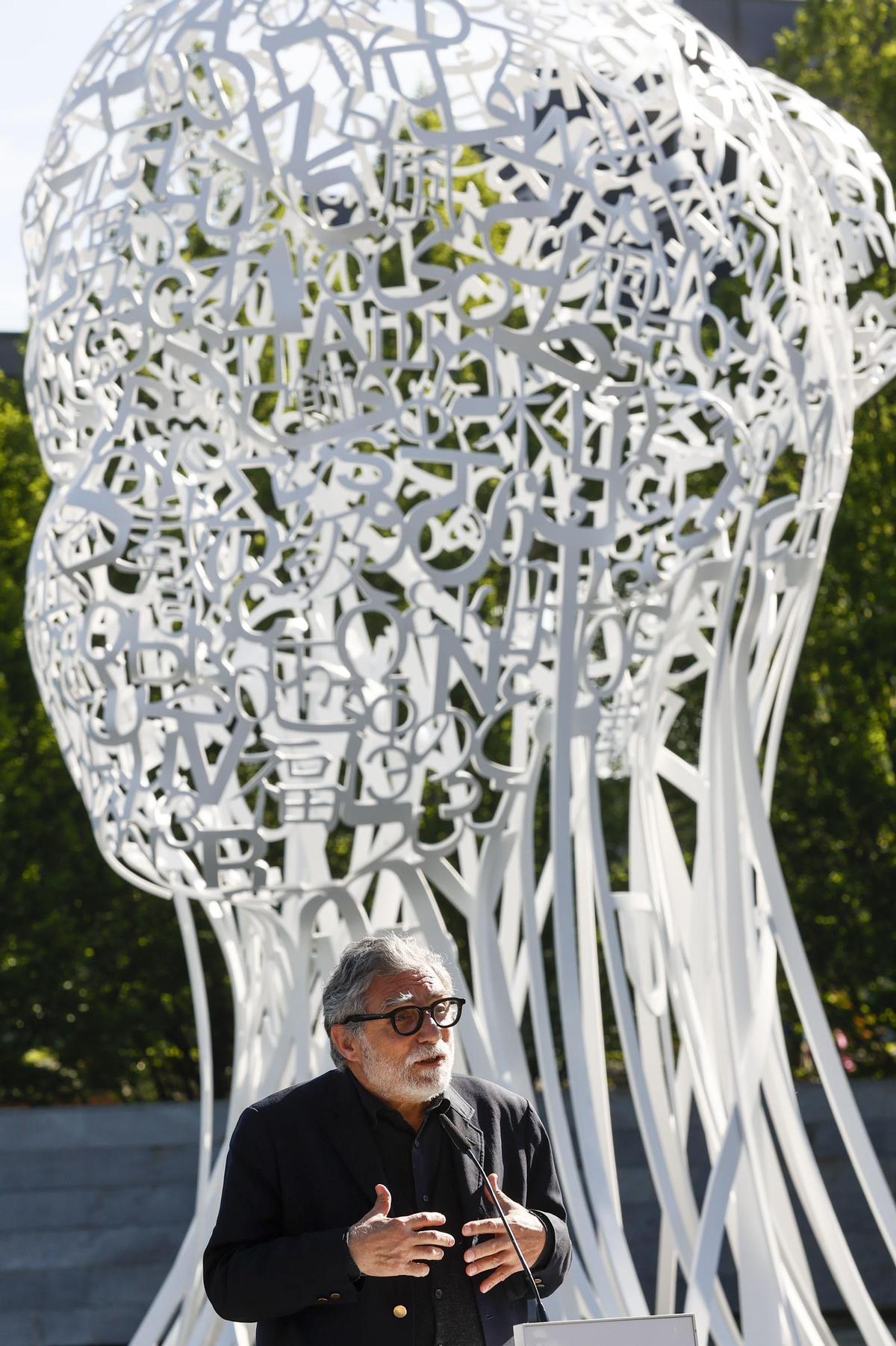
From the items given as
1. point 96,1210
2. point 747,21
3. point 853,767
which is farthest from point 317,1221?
point 747,21

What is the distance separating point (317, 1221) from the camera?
2068 mm

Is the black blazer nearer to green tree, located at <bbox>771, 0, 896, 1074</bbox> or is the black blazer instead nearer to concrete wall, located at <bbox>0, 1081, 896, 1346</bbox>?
concrete wall, located at <bbox>0, 1081, 896, 1346</bbox>

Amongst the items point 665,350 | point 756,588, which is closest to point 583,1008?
point 756,588

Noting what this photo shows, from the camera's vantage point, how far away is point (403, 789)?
14.7 ft

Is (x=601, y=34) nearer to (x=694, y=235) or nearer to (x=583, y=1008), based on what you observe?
(x=694, y=235)

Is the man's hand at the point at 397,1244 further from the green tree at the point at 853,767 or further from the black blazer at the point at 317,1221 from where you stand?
the green tree at the point at 853,767

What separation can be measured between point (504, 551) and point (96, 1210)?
3.74 meters

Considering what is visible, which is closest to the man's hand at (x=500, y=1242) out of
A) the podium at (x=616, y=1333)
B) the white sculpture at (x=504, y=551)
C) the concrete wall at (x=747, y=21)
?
the podium at (x=616, y=1333)

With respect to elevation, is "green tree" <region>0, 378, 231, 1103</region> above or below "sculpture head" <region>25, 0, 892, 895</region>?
below

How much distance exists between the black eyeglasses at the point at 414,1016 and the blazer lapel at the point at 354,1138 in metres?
0.12

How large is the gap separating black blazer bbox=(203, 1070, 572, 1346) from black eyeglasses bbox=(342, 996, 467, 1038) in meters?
0.13

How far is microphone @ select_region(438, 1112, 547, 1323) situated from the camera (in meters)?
2.00

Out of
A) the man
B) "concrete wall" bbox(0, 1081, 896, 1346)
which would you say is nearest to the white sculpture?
"concrete wall" bbox(0, 1081, 896, 1346)

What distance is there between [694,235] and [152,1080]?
19.0 ft
